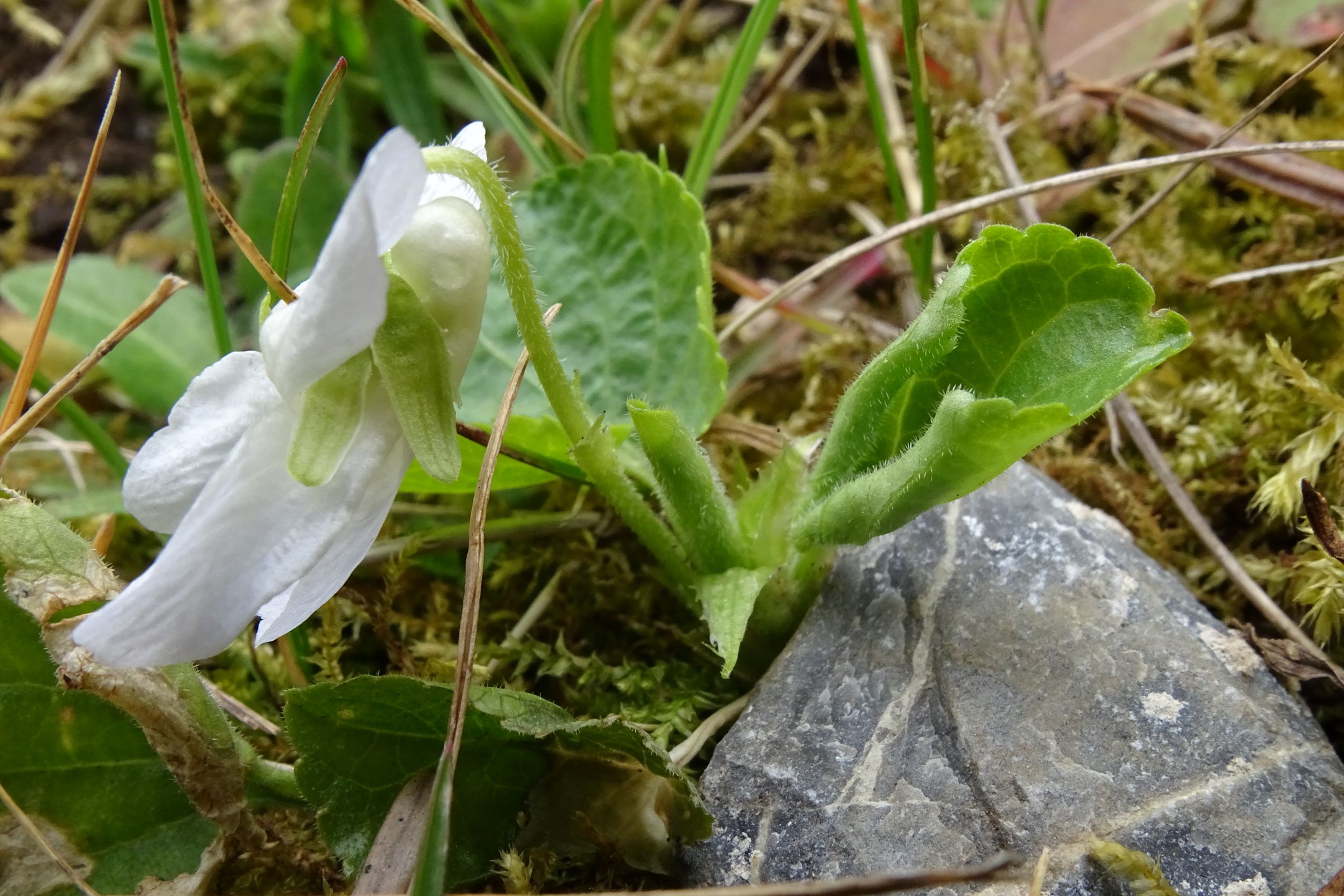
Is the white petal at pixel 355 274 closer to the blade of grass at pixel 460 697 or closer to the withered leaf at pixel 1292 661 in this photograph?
the blade of grass at pixel 460 697

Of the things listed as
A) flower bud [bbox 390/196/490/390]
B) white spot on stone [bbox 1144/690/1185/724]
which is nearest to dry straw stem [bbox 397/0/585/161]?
flower bud [bbox 390/196/490/390]

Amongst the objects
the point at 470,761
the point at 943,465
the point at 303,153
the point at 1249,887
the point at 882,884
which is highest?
the point at 303,153

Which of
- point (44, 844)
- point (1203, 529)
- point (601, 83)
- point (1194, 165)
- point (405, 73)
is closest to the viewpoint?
point (44, 844)

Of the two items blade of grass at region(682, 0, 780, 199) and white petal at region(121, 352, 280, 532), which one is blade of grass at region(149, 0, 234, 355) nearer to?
white petal at region(121, 352, 280, 532)

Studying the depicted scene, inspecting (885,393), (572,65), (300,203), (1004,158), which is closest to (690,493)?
(885,393)

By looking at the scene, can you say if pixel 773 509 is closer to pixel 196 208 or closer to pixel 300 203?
pixel 196 208

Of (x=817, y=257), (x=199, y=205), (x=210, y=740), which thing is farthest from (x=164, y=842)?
(x=817, y=257)
